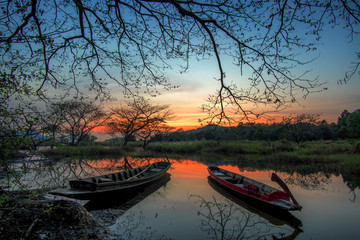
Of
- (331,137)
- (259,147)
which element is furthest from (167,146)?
(331,137)

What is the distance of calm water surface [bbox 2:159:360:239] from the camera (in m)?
5.79

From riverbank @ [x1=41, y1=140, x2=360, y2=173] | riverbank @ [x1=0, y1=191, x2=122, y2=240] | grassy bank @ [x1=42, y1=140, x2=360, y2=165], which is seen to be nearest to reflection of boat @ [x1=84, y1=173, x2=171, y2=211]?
riverbank @ [x1=0, y1=191, x2=122, y2=240]

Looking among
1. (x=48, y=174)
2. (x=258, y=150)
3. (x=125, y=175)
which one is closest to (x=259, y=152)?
(x=258, y=150)

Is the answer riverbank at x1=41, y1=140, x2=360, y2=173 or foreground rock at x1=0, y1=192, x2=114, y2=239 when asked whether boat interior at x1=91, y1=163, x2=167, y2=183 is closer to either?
foreground rock at x1=0, y1=192, x2=114, y2=239

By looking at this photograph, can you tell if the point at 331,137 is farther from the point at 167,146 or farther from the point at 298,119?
the point at 167,146

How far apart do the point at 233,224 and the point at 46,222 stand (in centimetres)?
488

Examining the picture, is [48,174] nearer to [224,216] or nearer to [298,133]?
[224,216]

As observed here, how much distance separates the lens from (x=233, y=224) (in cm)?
641

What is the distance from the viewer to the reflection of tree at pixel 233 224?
576cm

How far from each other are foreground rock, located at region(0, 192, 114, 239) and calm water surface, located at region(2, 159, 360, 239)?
2.81 ft

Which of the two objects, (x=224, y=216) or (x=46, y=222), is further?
(x=224, y=216)

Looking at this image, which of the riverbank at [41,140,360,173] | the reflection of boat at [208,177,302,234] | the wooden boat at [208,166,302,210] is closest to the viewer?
the reflection of boat at [208,177,302,234]

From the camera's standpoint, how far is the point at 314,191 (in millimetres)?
10000

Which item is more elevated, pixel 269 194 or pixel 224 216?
pixel 269 194
